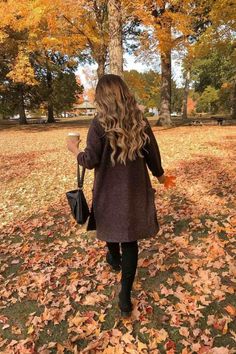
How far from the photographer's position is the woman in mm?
3012

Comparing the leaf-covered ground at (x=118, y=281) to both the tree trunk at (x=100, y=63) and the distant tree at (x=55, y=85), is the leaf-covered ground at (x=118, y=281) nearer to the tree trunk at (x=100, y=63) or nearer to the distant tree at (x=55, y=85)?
the tree trunk at (x=100, y=63)

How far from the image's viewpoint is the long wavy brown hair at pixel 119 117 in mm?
2994

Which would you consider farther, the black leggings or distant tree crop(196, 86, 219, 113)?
distant tree crop(196, 86, 219, 113)

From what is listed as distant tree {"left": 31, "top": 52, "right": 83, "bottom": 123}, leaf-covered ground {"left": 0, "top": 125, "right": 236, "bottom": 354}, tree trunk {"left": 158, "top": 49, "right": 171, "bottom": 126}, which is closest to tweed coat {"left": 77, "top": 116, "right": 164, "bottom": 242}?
leaf-covered ground {"left": 0, "top": 125, "right": 236, "bottom": 354}

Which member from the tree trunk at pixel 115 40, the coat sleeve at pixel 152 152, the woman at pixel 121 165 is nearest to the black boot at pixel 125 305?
the woman at pixel 121 165

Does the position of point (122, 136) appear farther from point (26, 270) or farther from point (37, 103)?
point (37, 103)

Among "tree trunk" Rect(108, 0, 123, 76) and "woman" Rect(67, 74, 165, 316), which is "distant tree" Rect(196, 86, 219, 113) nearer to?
"tree trunk" Rect(108, 0, 123, 76)

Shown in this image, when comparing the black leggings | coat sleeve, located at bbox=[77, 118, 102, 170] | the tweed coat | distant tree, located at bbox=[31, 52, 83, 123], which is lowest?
the black leggings

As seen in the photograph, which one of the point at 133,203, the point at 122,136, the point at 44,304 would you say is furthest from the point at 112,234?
the point at 44,304

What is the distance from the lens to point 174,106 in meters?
75.8

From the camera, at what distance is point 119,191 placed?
3.17 metres

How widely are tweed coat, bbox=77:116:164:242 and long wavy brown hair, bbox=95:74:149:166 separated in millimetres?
73

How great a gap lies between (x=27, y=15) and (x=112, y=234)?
15.4 m

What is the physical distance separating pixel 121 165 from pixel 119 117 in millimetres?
407
